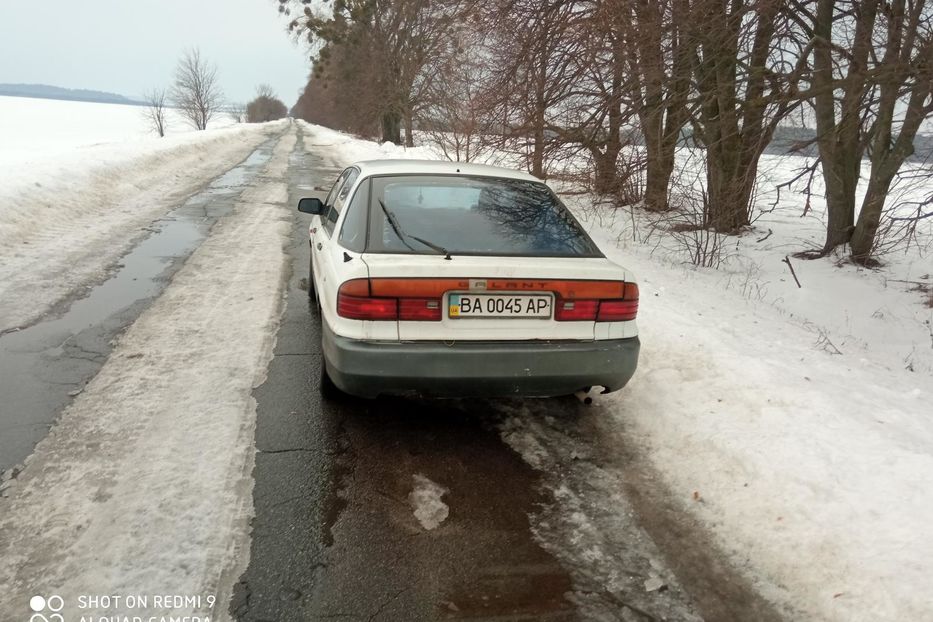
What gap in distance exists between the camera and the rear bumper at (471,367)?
114 inches

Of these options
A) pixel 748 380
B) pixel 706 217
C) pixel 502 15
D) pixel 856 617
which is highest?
pixel 502 15

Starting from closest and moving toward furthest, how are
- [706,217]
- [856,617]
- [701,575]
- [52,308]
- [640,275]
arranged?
1. [856,617]
2. [701,575]
3. [52,308]
4. [640,275]
5. [706,217]

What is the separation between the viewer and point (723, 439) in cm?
320

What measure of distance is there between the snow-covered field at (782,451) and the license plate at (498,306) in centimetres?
79

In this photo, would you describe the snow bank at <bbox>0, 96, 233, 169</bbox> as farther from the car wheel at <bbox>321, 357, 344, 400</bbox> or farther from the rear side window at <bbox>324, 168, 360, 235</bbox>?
the car wheel at <bbox>321, 357, 344, 400</bbox>

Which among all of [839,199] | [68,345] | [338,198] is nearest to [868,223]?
[839,199]

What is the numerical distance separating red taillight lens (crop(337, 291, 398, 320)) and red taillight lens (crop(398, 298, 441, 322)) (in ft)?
0.11

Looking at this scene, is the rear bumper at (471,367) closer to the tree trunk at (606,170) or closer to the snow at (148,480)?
the snow at (148,480)

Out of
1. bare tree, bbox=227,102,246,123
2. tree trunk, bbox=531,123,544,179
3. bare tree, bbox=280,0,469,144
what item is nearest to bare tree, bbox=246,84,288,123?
bare tree, bbox=227,102,246,123

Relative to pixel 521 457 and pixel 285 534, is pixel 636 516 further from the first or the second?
pixel 285 534

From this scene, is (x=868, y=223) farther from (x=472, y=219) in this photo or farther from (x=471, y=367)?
(x=471, y=367)

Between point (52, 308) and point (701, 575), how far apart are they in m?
5.48

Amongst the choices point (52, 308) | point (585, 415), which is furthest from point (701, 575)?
point (52, 308)

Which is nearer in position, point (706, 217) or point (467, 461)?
point (467, 461)
